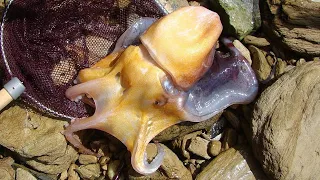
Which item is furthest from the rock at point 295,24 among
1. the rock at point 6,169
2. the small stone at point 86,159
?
the rock at point 6,169

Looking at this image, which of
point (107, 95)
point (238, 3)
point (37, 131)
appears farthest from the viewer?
point (238, 3)

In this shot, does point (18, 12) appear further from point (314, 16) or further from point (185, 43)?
point (314, 16)

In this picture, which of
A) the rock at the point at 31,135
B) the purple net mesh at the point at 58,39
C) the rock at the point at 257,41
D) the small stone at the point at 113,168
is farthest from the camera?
the rock at the point at 257,41

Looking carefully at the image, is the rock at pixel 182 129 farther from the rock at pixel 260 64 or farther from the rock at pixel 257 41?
the rock at pixel 257 41

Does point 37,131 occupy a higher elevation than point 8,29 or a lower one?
lower

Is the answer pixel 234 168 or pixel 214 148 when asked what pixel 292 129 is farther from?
pixel 214 148

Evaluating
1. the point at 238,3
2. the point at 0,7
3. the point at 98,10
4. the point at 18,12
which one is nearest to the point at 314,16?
the point at 238,3

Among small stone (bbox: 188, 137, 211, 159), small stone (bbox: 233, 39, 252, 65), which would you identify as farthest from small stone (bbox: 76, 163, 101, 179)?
small stone (bbox: 233, 39, 252, 65)

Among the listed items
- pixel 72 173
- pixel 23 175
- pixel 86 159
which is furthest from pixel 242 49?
pixel 23 175
